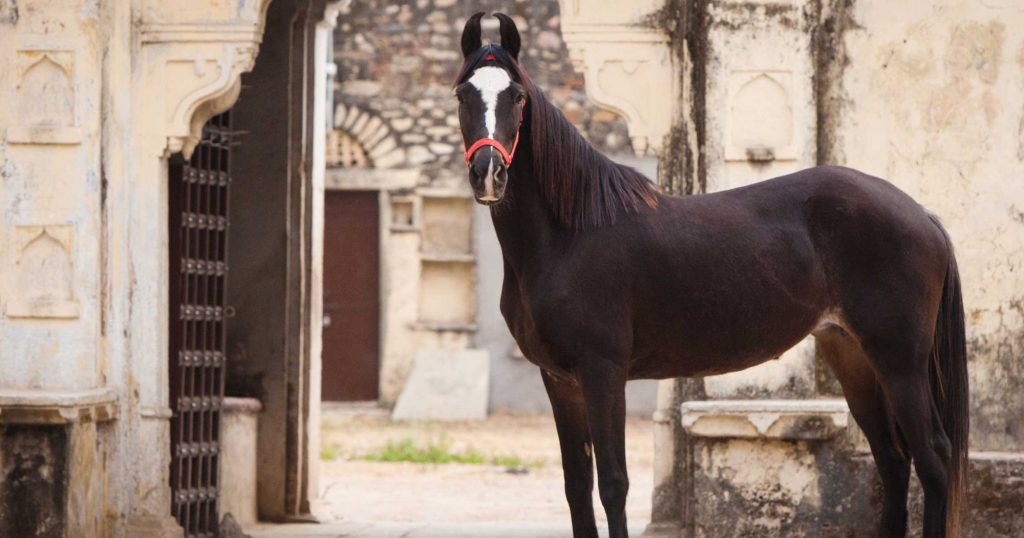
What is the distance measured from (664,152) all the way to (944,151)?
1215mm

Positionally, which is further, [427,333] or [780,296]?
[427,333]

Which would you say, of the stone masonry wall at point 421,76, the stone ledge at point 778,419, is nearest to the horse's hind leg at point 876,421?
the stone ledge at point 778,419

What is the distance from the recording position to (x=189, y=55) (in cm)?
691

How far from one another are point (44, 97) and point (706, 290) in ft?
10.9

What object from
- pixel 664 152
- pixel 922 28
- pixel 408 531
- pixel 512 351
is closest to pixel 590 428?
pixel 664 152

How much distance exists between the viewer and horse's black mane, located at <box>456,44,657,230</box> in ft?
16.0

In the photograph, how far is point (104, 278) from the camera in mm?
6824

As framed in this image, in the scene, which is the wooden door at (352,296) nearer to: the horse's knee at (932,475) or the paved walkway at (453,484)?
the paved walkway at (453,484)

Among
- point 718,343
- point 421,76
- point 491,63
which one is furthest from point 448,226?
point 491,63

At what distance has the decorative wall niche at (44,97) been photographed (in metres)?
6.76

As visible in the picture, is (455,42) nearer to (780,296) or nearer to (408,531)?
(408,531)

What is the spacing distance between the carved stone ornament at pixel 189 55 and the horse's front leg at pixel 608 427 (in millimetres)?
2778

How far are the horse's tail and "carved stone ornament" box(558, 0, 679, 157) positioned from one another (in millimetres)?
1754

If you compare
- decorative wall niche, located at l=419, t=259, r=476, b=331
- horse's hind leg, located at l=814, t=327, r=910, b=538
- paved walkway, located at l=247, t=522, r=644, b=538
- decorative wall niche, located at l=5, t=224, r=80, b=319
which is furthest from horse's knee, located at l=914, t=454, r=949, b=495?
decorative wall niche, located at l=419, t=259, r=476, b=331
